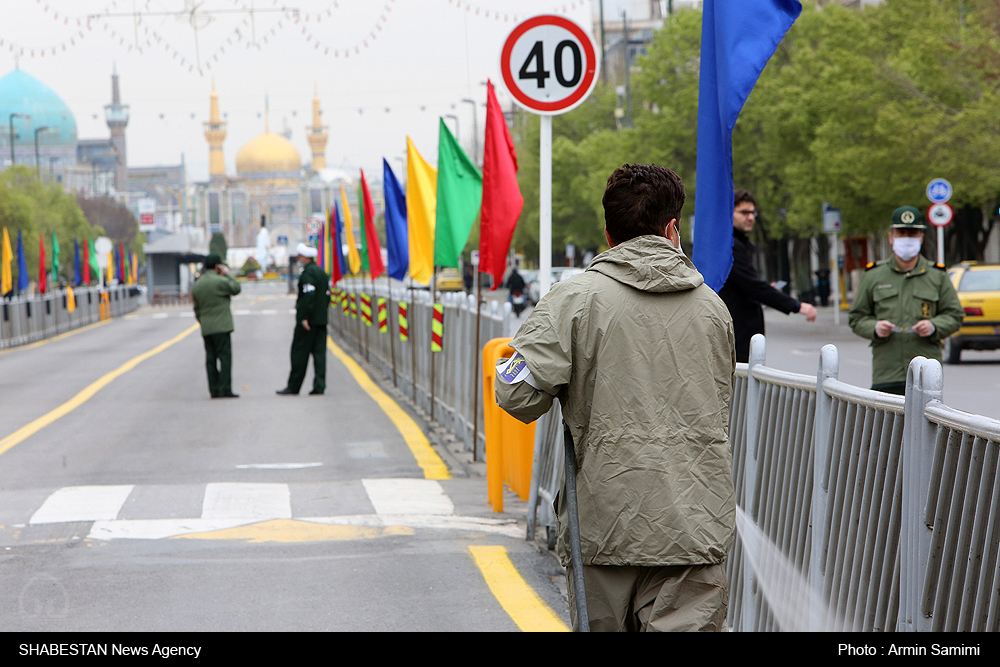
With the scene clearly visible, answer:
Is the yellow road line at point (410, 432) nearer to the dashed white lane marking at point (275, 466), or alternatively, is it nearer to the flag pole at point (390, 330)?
the flag pole at point (390, 330)

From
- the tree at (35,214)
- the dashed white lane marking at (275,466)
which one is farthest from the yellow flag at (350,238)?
the tree at (35,214)

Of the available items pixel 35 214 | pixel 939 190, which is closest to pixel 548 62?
pixel 939 190

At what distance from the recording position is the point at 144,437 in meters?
12.3

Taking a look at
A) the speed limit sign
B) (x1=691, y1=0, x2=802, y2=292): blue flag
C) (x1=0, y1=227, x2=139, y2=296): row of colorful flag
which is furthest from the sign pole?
(x1=0, y1=227, x2=139, y2=296): row of colorful flag

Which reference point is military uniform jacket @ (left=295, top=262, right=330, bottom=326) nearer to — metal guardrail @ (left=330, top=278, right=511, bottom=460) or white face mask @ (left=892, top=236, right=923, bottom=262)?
metal guardrail @ (left=330, top=278, right=511, bottom=460)

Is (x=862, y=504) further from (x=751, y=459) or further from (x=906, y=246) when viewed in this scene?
(x=906, y=246)

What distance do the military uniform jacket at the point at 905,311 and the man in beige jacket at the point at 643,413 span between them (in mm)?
4777

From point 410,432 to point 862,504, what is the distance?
358 inches

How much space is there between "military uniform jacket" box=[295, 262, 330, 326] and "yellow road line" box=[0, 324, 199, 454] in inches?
110

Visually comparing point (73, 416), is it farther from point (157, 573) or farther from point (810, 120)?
point (810, 120)

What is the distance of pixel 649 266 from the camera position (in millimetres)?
3336

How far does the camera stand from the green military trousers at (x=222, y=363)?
16047 mm

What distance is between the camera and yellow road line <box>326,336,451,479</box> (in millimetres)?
10250

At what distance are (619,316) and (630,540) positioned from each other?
0.55m
